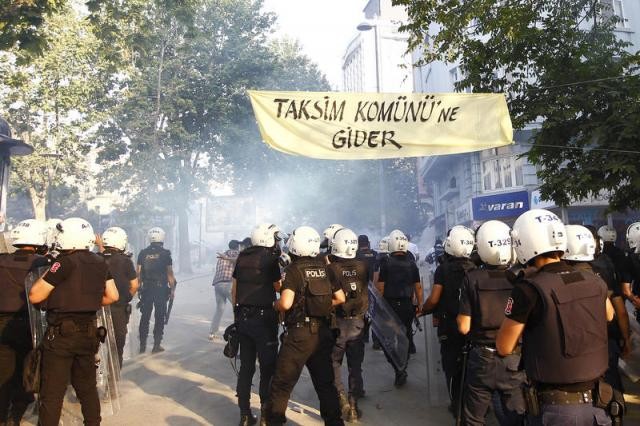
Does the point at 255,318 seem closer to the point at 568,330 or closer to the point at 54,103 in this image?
the point at 568,330

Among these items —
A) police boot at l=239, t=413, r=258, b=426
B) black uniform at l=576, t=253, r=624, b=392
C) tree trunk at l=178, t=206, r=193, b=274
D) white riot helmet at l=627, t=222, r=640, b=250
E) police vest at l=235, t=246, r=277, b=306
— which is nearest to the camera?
black uniform at l=576, t=253, r=624, b=392

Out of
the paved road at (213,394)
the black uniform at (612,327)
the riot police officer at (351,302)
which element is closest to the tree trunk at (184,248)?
the paved road at (213,394)

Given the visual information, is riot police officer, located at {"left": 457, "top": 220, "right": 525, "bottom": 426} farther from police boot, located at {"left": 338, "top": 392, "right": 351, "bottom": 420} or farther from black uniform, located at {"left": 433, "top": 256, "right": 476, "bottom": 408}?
police boot, located at {"left": 338, "top": 392, "right": 351, "bottom": 420}

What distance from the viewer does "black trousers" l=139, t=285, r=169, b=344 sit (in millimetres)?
8852

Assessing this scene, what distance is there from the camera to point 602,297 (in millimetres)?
2791

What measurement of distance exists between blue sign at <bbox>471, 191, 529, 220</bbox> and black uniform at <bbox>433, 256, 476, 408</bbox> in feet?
59.6

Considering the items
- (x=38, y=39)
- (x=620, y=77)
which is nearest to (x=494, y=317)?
(x=620, y=77)

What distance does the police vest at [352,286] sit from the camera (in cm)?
583

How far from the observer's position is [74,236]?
4.40m

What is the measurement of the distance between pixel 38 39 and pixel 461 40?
7088mm

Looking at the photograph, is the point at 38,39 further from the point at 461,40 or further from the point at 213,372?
the point at 461,40

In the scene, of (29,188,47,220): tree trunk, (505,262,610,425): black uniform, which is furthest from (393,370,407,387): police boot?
(29,188,47,220): tree trunk

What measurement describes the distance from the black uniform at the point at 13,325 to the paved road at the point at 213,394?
60 centimetres

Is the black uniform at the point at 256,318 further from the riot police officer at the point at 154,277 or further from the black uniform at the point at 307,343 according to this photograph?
the riot police officer at the point at 154,277
